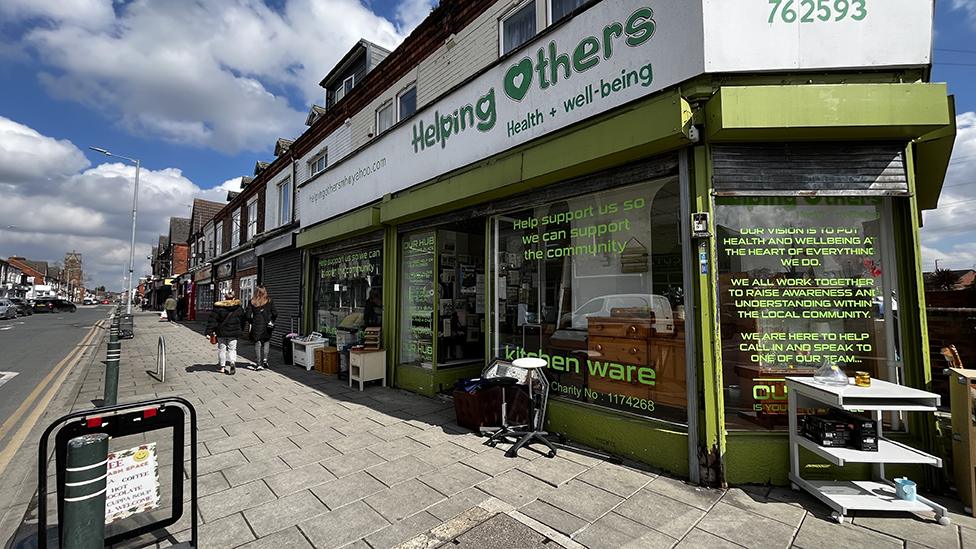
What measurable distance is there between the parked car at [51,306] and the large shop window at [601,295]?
58.3m

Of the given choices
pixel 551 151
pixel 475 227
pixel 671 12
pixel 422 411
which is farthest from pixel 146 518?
pixel 671 12

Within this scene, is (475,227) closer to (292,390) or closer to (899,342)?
(292,390)

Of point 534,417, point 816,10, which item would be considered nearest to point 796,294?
point 816,10

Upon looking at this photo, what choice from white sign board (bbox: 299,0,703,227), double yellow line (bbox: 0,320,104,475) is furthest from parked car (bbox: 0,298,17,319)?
white sign board (bbox: 299,0,703,227)

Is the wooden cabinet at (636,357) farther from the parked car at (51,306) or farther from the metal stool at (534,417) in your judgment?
the parked car at (51,306)

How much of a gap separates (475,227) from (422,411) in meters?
3.31

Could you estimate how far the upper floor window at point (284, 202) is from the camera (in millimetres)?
15109

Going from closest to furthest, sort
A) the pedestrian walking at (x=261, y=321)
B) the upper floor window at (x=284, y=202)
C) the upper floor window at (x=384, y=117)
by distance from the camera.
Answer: the pedestrian walking at (x=261, y=321)
the upper floor window at (x=384, y=117)
the upper floor window at (x=284, y=202)

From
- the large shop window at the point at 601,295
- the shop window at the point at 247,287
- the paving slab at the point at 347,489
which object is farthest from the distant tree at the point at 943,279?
the shop window at the point at 247,287

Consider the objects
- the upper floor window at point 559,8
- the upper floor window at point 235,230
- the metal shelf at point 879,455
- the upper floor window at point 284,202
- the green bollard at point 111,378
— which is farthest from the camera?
the upper floor window at point 235,230

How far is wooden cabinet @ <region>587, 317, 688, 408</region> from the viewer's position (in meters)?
4.33

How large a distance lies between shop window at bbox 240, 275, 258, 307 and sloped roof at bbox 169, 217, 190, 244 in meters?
30.5

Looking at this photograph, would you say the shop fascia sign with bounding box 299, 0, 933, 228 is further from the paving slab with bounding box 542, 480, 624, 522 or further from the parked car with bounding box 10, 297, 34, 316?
the parked car with bounding box 10, 297, 34, 316

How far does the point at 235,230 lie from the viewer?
2073 centimetres
